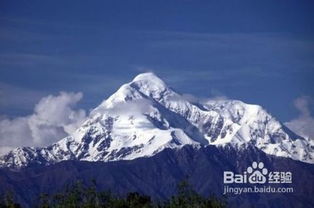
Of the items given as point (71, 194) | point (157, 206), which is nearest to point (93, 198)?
point (71, 194)

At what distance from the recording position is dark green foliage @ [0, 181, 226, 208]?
3278 inches

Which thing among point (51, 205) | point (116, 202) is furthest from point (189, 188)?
point (51, 205)

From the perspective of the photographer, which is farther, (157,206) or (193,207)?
(157,206)

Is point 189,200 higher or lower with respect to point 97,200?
higher

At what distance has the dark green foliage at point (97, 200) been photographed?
3278 inches

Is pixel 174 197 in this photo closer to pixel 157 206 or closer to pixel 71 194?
pixel 157 206

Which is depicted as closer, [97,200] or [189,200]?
[97,200]

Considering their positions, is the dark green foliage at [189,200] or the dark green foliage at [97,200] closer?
the dark green foliage at [97,200]

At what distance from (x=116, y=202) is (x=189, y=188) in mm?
8033

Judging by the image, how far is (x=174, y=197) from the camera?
89.5 meters

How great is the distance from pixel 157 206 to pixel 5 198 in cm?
1770

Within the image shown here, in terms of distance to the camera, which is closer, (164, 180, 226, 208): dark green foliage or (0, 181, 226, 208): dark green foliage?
(0, 181, 226, 208): dark green foliage

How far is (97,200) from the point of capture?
87250 millimetres

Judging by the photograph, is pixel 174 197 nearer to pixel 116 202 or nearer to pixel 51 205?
pixel 116 202
